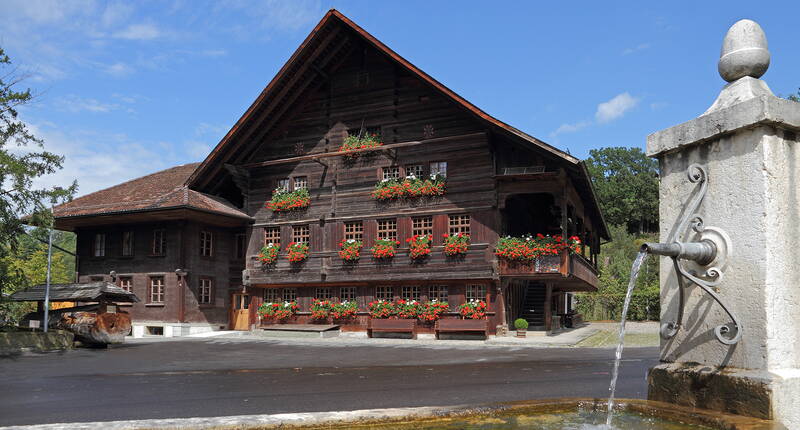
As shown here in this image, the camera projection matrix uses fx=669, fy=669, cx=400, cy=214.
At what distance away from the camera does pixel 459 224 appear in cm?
2748

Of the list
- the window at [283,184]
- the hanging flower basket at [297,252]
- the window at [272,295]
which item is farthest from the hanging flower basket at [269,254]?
the window at [283,184]

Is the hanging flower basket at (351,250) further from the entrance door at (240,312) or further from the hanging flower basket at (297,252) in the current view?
the entrance door at (240,312)

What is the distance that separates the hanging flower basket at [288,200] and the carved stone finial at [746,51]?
88.8 ft

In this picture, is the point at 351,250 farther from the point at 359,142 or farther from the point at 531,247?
the point at 531,247

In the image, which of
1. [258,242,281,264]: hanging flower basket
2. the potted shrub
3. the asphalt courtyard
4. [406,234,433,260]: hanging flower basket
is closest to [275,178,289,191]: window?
[258,242,281,264]: hanging flower basket

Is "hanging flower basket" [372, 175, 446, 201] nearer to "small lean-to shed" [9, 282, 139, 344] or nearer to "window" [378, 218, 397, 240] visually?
"window" [378, 218, 397, 240]

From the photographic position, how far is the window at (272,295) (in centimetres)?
3170

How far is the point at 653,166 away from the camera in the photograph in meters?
93.9

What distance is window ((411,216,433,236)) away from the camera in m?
28.2

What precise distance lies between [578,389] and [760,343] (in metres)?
6.00

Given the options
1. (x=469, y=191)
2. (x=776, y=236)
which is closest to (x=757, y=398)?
(x=776, y=236)

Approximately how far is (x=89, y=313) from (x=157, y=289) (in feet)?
30.8

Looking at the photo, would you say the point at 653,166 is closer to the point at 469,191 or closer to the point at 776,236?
the point at 469,191

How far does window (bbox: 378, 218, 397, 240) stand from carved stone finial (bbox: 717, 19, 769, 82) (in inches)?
970
